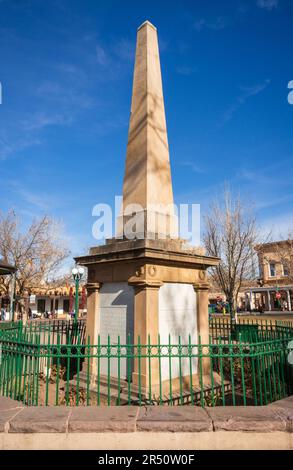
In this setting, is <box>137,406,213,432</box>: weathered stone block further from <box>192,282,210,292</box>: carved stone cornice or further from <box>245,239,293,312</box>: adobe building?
<box>245,239,293,312</box>: adobe building

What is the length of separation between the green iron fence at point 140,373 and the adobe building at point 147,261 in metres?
0.14

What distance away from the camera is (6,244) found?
88.5 feet

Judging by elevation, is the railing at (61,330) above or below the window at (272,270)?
below

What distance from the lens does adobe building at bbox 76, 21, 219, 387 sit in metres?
6.05

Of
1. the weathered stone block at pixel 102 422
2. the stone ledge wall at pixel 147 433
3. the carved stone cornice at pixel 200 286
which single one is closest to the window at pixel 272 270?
the carved stone cornice at pixel 200 286

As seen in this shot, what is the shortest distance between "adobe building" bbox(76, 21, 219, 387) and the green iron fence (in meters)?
0.14

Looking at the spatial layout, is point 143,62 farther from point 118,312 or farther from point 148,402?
point 148,402

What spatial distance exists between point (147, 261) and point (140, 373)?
6.53 feet

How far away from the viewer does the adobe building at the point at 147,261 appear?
19.9 feet

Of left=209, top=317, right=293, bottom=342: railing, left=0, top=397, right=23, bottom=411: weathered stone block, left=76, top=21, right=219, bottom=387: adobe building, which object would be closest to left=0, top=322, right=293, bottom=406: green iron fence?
left=76, top=21, right=219, bottom=387: adobe building

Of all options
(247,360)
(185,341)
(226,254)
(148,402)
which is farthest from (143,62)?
(226,254)

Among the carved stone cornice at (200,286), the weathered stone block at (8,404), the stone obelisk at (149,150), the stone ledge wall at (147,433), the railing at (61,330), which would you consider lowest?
the stone ledge wall at (147,433)

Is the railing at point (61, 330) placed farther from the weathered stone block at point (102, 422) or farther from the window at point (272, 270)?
the window at point (272, 270)

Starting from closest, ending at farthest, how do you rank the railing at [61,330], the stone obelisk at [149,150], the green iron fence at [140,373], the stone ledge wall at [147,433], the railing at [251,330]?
the stone ledge wall at [147,433] < the green iron fence at [140,373] < the stone obelisk at [149,150] < the railing at [251,330] < the railing at [61,330]
